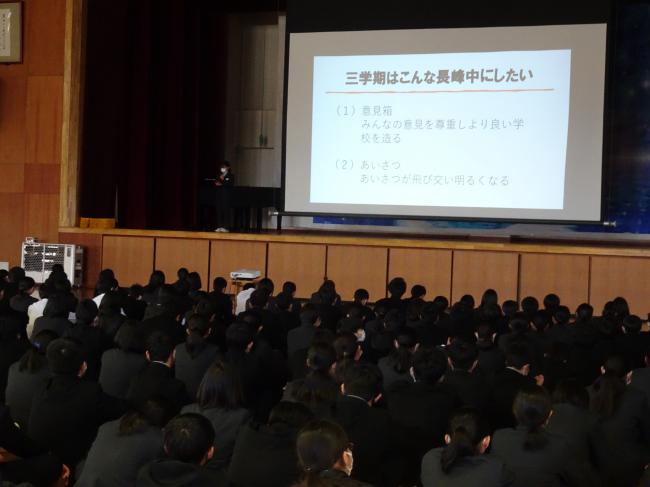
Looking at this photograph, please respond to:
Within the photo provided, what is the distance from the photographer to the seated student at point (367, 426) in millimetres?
3422

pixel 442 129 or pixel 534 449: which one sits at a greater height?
pixel 442 129

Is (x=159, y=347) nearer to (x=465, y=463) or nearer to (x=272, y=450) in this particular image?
(x=272, y=450)

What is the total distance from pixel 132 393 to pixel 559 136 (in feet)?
22.0

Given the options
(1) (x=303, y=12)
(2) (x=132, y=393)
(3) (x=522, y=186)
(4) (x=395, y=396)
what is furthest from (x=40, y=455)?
(1) (x=303, y=12)

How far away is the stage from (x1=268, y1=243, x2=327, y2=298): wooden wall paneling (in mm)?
11

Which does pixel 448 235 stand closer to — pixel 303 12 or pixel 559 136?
pixel 559 136

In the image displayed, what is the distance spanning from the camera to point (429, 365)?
13.1ft

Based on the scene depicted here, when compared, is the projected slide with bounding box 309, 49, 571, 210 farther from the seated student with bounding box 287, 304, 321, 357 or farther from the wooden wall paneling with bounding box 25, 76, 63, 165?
the seated student with bounding box 287, 304, 321, 357

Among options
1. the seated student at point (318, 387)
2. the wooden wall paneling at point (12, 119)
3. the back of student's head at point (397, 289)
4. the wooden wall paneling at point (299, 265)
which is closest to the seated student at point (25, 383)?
the seated student at point (318, 387)

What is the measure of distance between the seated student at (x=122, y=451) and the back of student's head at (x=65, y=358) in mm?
665

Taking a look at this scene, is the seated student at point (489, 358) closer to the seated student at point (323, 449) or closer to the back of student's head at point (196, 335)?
the back of student's head at point (196, 335)

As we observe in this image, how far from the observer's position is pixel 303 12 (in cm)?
1034

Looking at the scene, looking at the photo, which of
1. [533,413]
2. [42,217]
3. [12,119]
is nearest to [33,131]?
[12,119]

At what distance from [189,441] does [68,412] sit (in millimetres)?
1198
